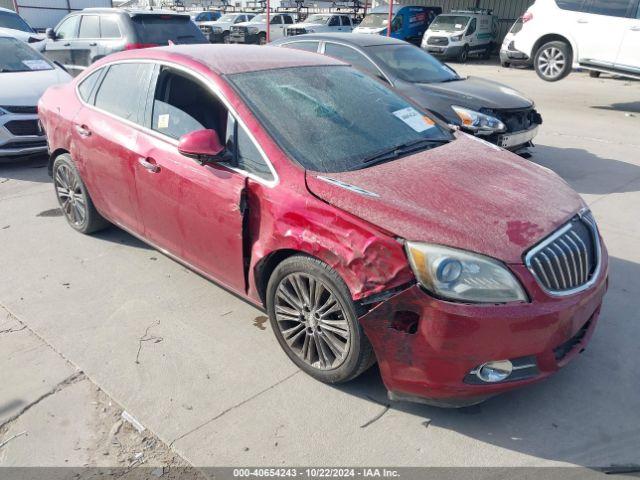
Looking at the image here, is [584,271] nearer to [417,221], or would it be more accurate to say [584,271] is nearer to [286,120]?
[417,221]

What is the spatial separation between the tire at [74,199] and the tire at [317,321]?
2431 mm

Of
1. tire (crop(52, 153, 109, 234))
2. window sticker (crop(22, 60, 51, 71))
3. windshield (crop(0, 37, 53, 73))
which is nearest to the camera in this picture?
tire (crop(52, 153, 109, 234))

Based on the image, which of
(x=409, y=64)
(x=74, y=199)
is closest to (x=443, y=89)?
(x=409, y=64)

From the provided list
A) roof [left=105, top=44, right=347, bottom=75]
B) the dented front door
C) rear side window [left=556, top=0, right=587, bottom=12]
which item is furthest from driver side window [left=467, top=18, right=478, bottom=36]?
the dented front door

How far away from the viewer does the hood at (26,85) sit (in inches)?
275

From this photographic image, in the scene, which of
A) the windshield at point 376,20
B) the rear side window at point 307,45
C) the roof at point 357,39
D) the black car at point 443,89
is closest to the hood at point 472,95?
the black car at point 443,89

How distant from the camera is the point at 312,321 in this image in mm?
2973

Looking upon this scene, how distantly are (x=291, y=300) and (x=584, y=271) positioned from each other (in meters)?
1.56

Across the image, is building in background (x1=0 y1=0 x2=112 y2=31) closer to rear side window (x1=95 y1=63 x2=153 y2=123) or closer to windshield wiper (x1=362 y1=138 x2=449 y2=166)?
rear side window (x1=95 y1=63 x2=153 y2=123)

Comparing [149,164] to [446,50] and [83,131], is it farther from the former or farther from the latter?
[446,50]

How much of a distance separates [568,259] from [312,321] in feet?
4.45

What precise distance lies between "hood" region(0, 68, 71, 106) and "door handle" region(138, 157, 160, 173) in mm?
4272

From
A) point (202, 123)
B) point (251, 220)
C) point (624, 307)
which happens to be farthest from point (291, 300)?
point (624, 307)

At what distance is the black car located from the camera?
20.8ft
